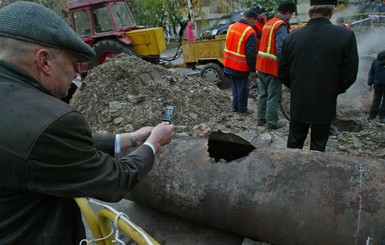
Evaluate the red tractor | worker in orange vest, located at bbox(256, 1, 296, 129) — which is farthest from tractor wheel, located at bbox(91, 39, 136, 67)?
worker in orange vest, located at bbox(256, 1, 296, 129)

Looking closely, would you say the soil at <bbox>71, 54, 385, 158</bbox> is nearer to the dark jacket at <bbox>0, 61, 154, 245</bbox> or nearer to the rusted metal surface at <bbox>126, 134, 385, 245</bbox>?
the rusted metal surface at <bbox>126, 134, 385, 245</bbox>

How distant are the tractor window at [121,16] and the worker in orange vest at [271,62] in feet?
16.9

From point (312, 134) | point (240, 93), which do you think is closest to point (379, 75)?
point (240, 93)

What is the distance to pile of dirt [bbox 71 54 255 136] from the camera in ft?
16.0

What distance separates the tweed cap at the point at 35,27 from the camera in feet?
3.46

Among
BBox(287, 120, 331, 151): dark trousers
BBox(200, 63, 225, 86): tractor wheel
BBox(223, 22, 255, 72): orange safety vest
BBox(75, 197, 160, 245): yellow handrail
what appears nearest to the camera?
BBox(75, 197, 160, 245): yellow handrail

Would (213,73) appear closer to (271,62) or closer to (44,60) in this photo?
(271,62)

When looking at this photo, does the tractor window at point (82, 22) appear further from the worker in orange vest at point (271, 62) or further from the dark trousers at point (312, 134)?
the dark trousers at point (312, 134)

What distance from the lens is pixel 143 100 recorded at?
532 centimetres

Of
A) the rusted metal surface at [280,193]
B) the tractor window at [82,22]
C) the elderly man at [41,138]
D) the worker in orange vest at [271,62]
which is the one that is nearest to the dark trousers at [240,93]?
the worker in orange vest at [271,62]

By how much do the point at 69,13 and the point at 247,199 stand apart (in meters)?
8.53

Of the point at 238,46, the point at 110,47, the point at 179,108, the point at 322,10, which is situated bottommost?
the point at 179,108

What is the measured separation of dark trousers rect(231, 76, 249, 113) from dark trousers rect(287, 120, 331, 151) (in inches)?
87.9

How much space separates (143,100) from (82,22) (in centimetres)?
465
